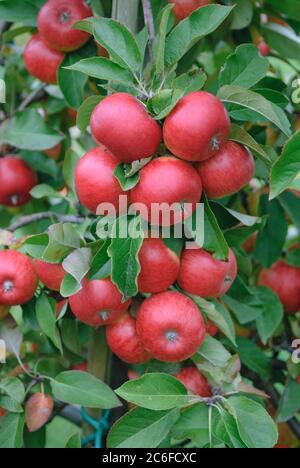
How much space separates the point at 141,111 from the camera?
69 centimetres

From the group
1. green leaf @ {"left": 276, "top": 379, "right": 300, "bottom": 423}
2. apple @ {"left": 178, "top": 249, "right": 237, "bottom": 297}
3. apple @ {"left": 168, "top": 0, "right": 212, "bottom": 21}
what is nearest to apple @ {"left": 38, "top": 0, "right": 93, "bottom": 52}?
apple @ {"left": 168, "top": 0, "right": 212, "bottom": 21}

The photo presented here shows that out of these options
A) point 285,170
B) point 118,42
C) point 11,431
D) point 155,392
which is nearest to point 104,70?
point 118,42

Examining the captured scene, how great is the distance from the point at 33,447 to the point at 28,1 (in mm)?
678

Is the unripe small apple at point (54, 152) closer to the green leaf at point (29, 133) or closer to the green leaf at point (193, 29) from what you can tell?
the green leaf at point (29, 133)

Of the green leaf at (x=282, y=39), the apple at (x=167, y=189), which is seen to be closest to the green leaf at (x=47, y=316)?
the apple at (x=167, y=189)

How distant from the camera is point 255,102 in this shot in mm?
694

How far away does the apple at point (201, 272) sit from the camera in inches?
30.3

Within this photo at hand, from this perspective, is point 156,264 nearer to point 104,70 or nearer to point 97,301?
point 97,301

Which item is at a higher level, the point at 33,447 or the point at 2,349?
the point at 2,349

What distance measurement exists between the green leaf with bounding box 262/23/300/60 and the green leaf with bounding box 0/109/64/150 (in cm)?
38

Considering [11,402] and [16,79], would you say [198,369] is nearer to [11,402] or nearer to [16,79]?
[11,402]

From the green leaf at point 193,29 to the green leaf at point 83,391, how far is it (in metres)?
0.41

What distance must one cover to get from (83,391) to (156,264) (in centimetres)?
22

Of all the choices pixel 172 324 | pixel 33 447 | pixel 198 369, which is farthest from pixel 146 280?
pixel 33 447
